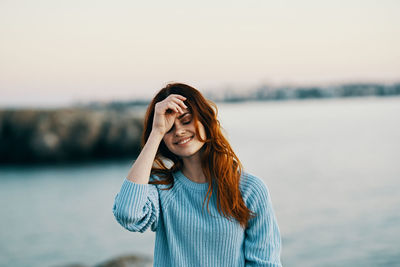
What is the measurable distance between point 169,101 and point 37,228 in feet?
37.3

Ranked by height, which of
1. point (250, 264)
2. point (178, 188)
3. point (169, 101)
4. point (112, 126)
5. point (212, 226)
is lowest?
point (112, 126)

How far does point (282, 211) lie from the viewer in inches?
479

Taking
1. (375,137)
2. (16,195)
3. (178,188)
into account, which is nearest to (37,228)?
(16,195)

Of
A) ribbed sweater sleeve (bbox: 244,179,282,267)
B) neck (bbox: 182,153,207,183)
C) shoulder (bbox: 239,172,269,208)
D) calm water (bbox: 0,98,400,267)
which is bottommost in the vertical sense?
calm water (bbox: 0,98,400,267)

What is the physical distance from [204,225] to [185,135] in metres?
0.47

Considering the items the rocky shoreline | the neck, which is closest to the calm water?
the rocky shoreline

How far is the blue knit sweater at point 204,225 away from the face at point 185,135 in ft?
0.68

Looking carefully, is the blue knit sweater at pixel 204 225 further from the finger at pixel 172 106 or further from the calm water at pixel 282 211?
the calm water at pixel 282 211

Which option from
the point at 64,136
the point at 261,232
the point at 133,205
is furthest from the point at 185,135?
the point at 64,136

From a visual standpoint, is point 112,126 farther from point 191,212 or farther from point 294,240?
point 191,212

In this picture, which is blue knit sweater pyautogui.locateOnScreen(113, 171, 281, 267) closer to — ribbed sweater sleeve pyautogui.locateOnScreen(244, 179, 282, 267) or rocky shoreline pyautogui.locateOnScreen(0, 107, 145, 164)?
ribbed sweater sleeve pyautogui.locateOnScreen(244, 179, 282, 267)

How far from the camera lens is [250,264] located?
6.71 ft

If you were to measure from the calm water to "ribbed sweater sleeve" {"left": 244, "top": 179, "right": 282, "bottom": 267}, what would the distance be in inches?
154

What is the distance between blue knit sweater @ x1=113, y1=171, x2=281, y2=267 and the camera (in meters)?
2.02
